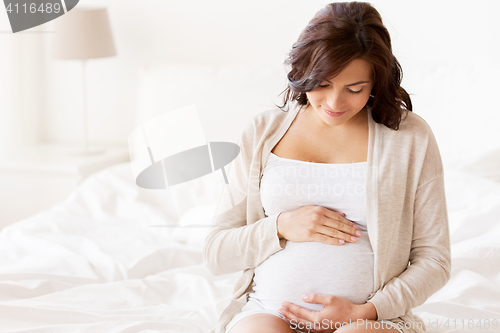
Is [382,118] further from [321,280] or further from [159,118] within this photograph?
[159,118]

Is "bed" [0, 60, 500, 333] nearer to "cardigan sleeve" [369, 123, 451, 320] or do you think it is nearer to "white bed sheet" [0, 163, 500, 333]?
"white bed sheet" [0, 163, 500, 333]

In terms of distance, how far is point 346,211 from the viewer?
102 centimetres

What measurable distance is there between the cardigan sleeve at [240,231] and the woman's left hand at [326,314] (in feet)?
0.43

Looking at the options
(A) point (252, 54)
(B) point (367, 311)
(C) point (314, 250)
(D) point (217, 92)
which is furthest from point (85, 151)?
(B) point (367, 311)

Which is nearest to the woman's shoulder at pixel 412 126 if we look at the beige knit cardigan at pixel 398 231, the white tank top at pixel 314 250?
the beige knit cardigan at pixel 398 231

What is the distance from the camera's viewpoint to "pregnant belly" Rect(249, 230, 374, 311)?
968 millimetres

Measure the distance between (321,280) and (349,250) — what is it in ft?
0.26

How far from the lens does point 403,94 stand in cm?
106

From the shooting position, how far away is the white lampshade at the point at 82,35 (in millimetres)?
2533

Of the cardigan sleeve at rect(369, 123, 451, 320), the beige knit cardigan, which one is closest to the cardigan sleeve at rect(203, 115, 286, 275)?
the beige knit cardigan

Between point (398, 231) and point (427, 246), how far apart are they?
65 mm

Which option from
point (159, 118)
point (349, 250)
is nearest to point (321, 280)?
point (349, 250)

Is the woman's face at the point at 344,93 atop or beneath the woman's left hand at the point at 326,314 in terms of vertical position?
atop

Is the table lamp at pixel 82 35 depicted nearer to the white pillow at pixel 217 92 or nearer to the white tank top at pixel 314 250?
the white pillow at pixel 217 92
